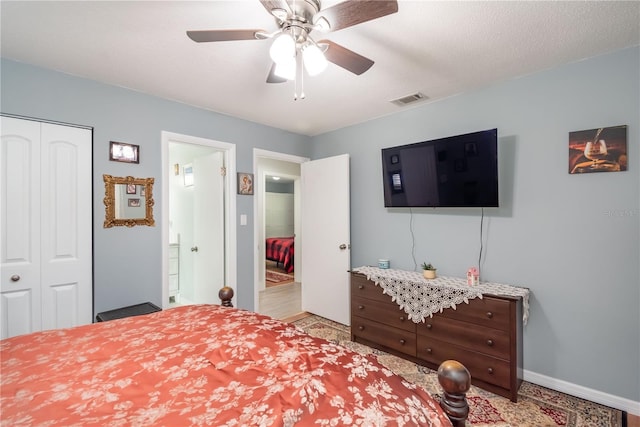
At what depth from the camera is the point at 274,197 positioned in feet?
25.6

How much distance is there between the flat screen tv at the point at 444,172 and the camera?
2.39m

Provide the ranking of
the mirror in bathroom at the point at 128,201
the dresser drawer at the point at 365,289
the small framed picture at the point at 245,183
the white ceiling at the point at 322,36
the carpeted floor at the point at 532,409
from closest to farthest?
the white ceiling at the point at 322,36 < the carpeted floor at the point at 532,409 < the mirror in bathroom at the point at 128,201 < the dresser drawer at the point at 365,289 < the small framed picture at the point at 245,183

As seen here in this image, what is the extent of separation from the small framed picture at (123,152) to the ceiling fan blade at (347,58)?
2018mm

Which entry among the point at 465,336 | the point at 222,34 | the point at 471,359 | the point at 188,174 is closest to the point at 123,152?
the point at 188,174

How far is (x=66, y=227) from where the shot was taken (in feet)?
7.57

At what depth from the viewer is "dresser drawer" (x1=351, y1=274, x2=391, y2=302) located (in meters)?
2.88

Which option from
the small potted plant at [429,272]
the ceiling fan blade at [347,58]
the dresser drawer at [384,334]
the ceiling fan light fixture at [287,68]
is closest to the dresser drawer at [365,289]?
the dresser drawer at [384,334]

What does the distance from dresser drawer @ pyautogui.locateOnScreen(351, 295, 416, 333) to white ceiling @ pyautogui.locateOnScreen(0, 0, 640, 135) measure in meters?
2.04

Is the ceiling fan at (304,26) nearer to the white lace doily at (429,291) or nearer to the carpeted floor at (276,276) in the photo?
the white lace doily at (429,291)

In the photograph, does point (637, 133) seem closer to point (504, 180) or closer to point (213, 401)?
point (504, 180)

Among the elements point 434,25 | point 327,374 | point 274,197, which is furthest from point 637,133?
point 274,197

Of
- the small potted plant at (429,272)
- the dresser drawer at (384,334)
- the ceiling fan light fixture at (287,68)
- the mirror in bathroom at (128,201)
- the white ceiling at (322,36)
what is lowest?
the dresser drawer at (384,334)

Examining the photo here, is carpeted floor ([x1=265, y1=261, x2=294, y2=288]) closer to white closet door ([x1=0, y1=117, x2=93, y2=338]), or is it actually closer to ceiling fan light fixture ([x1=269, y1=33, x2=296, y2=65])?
white closet door ([x1=0, y1=117, x2=93, y2=338])

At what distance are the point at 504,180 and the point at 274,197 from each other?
6.00 m
